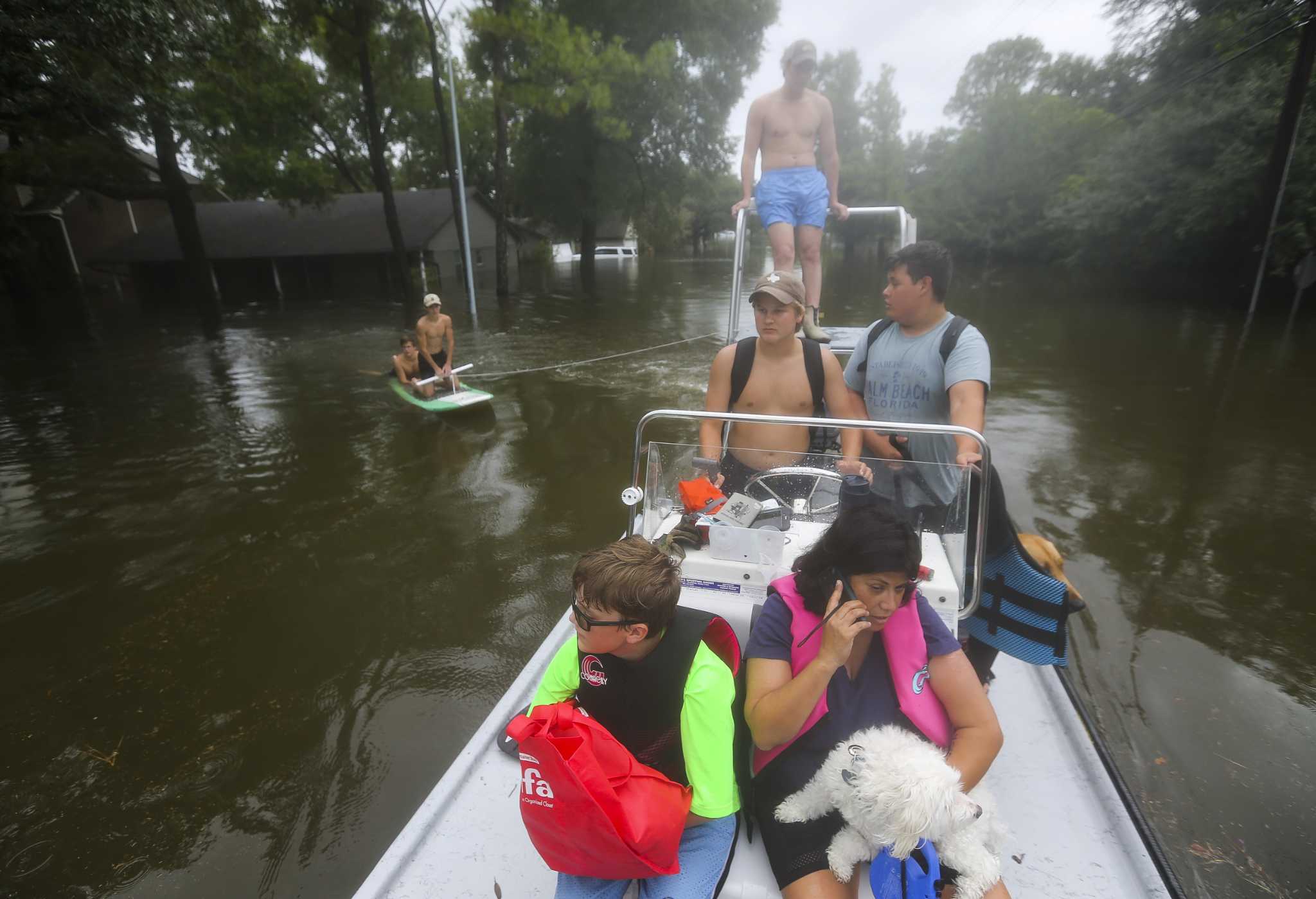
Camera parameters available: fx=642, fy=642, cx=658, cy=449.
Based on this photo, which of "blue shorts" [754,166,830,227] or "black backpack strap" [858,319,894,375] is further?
"blue shorts" [754,166,830,227]

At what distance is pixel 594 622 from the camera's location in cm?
169

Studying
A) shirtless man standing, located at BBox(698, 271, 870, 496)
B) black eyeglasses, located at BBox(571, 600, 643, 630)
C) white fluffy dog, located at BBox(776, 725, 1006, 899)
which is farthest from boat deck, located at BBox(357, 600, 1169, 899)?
shirtless man standing, located at BBox(698, 271, 870, 496)

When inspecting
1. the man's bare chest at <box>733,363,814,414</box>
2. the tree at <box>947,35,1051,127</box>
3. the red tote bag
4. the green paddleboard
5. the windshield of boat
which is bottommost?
the green paddleboard

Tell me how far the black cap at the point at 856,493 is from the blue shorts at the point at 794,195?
364 centimetres

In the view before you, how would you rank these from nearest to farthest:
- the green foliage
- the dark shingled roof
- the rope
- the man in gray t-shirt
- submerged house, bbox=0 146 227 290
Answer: the man in gray t-shirt → the rope → the green foliage → the dark shingled roof → submerged house, bbox=0 146 227 290

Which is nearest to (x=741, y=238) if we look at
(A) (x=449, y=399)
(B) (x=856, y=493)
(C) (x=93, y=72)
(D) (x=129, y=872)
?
(B) (x=856, y=493)

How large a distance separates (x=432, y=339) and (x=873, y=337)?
858cm

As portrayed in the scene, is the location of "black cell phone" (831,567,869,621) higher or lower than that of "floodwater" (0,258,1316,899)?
higher

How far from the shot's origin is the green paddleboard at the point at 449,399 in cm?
865

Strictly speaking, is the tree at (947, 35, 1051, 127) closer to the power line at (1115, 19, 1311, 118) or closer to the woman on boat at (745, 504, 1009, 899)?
the power line at (1115, 19, 1311, 118)

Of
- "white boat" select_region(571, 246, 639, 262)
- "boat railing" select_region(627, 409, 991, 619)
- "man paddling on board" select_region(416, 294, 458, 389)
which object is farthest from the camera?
"white boat" select_region(571, 246, 639, 262)

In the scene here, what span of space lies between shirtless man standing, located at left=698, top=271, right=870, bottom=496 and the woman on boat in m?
1.13

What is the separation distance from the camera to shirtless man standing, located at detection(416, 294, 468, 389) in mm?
10125

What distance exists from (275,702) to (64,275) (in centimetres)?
3923
